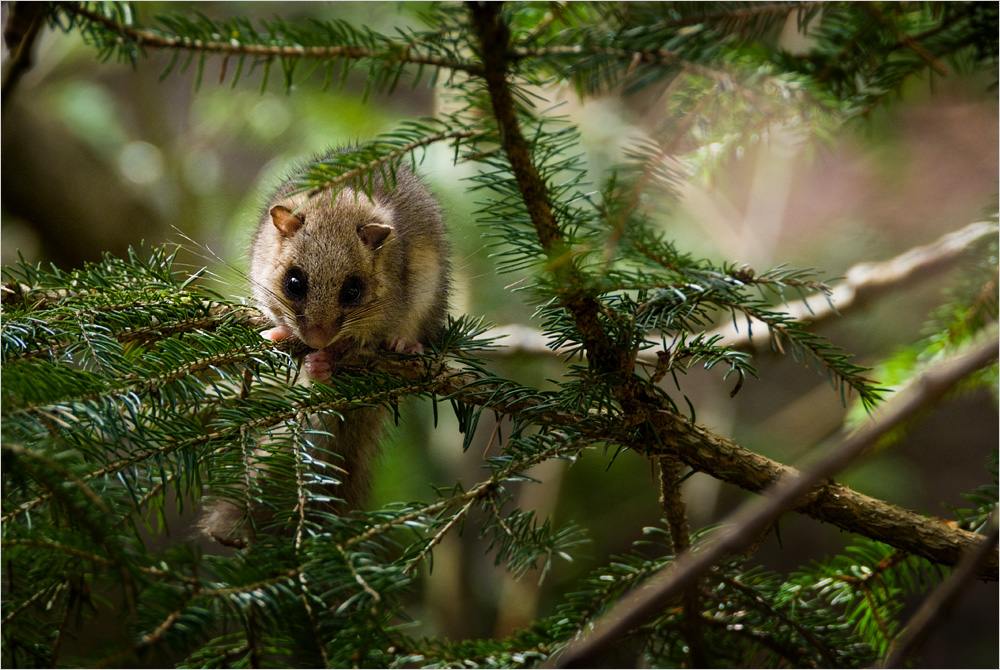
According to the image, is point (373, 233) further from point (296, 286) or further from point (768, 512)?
point (768, 512)

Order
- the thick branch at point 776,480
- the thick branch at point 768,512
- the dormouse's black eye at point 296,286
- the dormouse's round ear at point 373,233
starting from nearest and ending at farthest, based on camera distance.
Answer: the thick branch at point 768,512
the thick branch at point 776,480
the dormouse's black eye at point 296,286
the dormouse's round ear at point 373,233

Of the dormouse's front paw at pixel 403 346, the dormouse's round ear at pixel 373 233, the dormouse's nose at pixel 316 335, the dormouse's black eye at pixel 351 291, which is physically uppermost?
the dormouse's round ear at pixel 373 233

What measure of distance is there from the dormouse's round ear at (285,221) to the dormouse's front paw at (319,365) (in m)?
0.42

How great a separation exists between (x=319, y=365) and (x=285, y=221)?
0.49 m

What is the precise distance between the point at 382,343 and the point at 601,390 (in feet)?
3.52

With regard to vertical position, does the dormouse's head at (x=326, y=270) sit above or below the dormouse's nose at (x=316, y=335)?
above

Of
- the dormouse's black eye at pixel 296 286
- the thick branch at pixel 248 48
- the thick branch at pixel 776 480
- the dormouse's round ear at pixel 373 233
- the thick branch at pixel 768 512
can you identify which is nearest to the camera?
the thick branch at pixel 768 512

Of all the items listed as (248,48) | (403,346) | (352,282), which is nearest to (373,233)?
(352,282)

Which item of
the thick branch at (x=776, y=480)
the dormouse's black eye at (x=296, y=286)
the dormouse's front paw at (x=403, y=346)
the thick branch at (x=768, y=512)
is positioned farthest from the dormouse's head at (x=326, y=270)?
the thick branch at (x=768, y=512)

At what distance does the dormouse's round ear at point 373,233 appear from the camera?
7.13 feet

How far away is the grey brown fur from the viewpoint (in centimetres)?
192

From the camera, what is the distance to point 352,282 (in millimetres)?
2119

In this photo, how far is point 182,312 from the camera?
1431mm

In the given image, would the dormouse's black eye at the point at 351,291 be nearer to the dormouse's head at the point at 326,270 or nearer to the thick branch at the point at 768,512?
the dormouse's head at the point at 326,270
